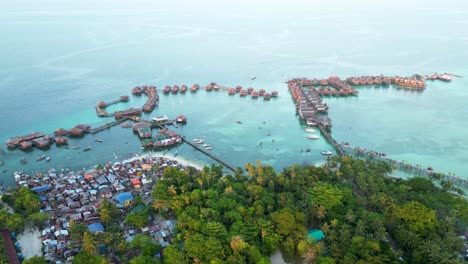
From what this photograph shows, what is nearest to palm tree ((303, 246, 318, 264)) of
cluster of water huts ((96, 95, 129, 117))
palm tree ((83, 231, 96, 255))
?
palm tree ((83, 231, 96, 255))

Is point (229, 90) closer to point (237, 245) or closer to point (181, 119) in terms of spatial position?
point (181, 119)

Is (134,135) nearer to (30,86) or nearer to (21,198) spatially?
(21,198)

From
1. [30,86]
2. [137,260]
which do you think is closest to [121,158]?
[137,260]

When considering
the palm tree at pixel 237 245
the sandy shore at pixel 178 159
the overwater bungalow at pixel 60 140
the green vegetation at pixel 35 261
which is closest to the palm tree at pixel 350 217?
the palm tree at pixel 237 245

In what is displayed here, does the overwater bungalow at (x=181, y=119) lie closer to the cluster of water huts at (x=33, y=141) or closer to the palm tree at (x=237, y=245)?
the cluster of water huts at (x=33, y=141)

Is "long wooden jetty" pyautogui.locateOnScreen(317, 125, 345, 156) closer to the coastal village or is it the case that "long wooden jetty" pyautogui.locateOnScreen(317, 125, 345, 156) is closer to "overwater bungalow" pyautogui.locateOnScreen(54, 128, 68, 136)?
the coastal village
